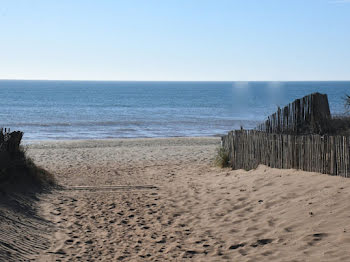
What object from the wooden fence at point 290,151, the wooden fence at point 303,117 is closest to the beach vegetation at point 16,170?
the wooden fence at point 290,151

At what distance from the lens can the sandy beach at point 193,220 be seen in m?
6.41

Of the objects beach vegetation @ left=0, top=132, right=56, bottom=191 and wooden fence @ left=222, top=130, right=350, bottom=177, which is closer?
wooden fence @ left=222, top=130, right=350, bottom=177

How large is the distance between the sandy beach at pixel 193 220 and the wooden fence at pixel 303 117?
6.02 feet

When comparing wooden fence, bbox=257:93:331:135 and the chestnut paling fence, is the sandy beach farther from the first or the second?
wooden fence, bbox=257:93:331:135

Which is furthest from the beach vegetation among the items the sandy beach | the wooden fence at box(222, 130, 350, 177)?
the wooden fence at box(222, 130, 350, 177)

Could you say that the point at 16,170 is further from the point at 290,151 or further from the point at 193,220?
the point at 290,151

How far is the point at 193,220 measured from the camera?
27.1 ft

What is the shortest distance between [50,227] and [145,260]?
94.0 inches

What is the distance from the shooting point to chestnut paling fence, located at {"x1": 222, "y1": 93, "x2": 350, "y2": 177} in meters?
8.80

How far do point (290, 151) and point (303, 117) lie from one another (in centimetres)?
253

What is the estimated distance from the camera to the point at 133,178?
13195mm

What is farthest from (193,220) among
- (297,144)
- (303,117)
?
(303,117)

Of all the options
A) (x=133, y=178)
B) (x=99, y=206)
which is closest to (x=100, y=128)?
(x=133, y=178)

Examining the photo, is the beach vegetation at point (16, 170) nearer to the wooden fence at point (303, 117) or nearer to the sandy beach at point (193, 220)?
the sandy beach at point (193, 220)
